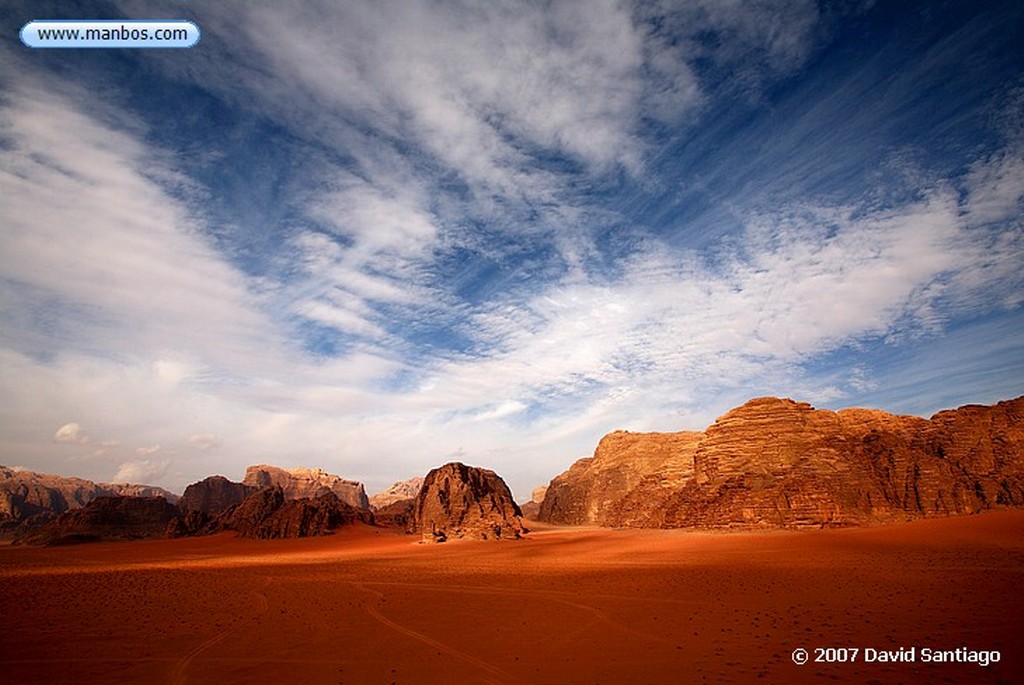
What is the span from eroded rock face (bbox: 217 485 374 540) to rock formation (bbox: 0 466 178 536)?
23470 millimetres

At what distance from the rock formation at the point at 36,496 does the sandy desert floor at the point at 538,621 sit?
3125 inches

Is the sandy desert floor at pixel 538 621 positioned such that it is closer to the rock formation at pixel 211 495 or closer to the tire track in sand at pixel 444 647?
the tire track in sand at pixel 444 647

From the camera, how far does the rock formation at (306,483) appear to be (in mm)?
129625

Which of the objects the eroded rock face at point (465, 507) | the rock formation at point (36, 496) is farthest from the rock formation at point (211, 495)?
the eroded rock face at point (465, 507)

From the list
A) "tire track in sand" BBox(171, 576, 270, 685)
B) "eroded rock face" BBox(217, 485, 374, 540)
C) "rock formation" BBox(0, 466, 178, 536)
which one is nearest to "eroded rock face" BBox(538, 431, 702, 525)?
"eroded rock face" BBox(217, 485, 374, 540)

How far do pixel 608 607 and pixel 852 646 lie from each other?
6.66m

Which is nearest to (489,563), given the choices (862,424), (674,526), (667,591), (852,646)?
(667,591)

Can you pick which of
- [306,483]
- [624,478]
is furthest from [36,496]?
[624,478]

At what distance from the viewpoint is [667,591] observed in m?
16.8

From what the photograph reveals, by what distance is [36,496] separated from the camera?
110 meters

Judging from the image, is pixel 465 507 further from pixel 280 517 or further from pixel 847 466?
pixel 847 466

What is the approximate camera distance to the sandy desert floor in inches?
347

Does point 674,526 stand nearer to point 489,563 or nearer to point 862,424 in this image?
point 862,424

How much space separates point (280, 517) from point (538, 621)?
61.4 meters
